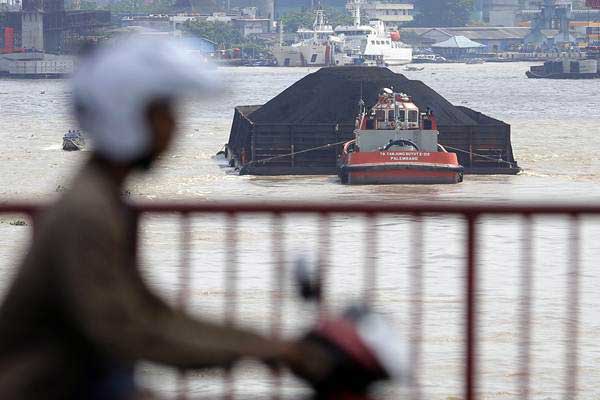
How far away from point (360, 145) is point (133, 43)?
38107 mm

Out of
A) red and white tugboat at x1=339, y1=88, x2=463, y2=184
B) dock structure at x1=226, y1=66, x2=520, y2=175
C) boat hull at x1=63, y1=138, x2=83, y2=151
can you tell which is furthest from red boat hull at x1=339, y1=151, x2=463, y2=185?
boat hull at x1=63, y1=138, x2=83, y2=151

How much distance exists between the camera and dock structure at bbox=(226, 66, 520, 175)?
142ft

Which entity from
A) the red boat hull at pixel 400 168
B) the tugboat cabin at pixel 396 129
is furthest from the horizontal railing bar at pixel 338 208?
the tugboat cabin at pixel 396 129

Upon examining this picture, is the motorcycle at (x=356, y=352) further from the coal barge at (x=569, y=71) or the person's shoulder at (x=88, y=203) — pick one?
the coal barge at (x=569, y=71)

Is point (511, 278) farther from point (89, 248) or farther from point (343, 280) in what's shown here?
point (89, 248)

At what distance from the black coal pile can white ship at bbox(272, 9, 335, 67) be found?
112911 mm

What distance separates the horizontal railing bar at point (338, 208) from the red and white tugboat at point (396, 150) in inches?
1297

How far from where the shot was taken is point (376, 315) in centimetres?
287

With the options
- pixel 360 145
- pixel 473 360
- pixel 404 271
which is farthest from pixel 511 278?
pixel 360 145

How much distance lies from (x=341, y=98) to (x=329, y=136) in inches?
250

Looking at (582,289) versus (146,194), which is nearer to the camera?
(582,289)

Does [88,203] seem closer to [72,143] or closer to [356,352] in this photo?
[356,352]

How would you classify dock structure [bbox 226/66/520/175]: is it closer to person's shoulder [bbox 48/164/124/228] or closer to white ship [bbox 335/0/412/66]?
person's shoulder [bbox 48/164/124/228]

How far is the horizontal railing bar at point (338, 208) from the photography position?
5.26 meters
